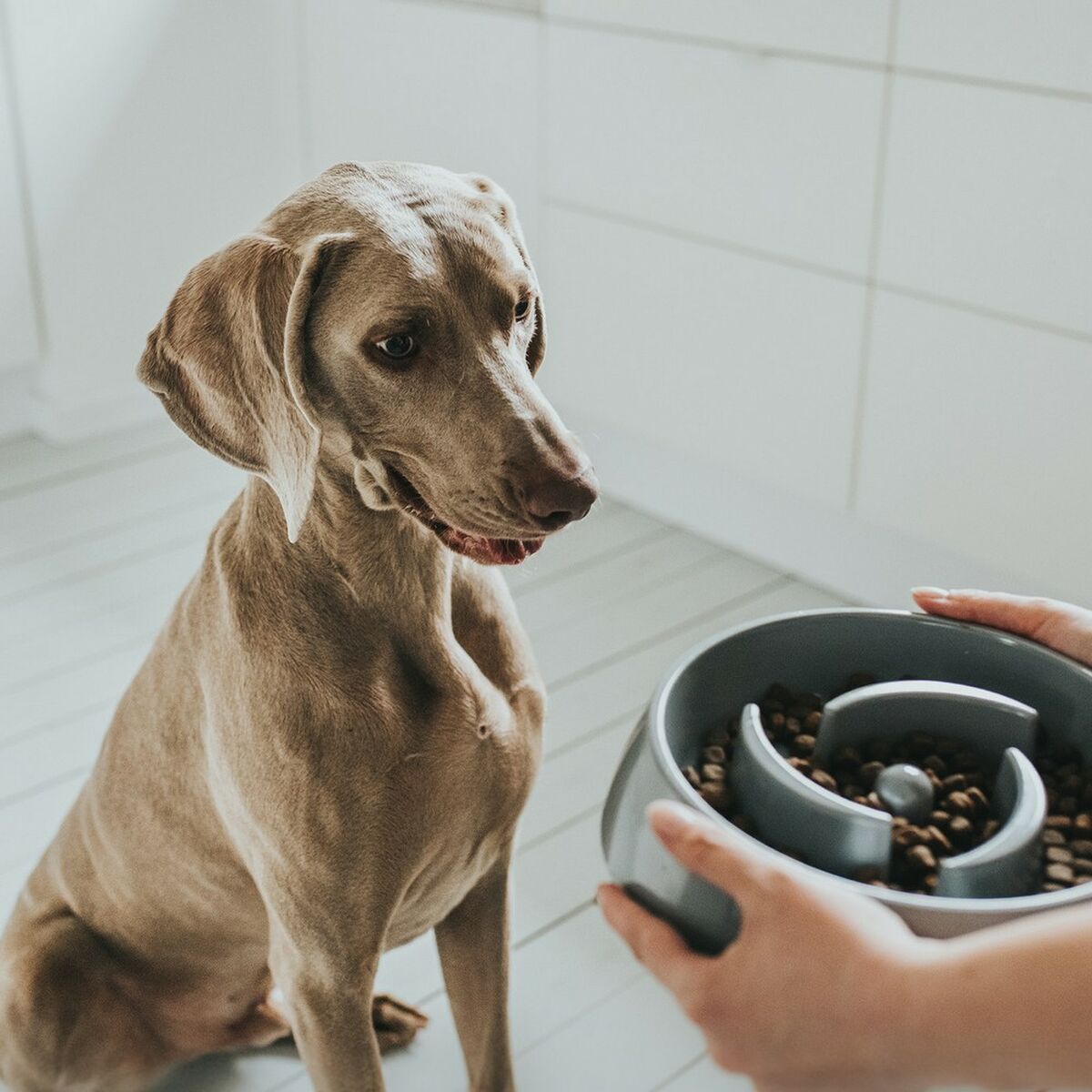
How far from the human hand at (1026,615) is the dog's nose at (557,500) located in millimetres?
308

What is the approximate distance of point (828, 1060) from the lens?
765 mm

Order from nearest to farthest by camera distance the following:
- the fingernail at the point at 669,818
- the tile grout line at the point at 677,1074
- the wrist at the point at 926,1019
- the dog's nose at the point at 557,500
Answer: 1. the wrist at the point at 926,1019
2. the fingernail at the point at 669,818
3. the dog's nose at the point at 557,500
4. the tile grout line at the point at 677,1074

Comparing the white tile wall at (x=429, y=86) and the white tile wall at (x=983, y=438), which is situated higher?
the white tile wall at (x=429, y=86)

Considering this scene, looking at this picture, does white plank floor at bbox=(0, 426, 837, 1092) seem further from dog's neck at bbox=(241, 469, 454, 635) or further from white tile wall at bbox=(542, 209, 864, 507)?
dog's neck at bbox=(241, 469, 454, 635)

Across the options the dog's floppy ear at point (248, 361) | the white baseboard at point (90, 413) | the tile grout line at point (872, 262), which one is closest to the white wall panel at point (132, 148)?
the white baseboard at point (90, 413)

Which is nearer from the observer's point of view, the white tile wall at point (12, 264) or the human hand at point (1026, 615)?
the human hand at point (1026, 615)

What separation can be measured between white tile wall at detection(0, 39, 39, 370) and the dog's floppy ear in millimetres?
2100

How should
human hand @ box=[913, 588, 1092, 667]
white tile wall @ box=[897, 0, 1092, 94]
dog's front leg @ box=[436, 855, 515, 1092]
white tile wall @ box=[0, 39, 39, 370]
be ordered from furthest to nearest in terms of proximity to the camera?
white tile wall @ box=[0, 39, 39, 370]
white tile wall @ box=[897, 0, 1092, 94]
dog's front leg @ box=[436, 855, 515, 1092]
human hand @ box=[913, 588, 1092, 667]

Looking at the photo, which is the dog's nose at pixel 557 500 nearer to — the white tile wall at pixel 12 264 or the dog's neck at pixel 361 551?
the dog's neck at pixel 361 551

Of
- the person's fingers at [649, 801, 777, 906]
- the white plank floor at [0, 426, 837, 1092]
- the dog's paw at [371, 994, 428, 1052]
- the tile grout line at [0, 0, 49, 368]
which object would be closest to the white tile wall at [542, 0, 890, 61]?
the white plank floor at [0, 426, 837, 1092]

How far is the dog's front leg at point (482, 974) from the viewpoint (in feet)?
4.36

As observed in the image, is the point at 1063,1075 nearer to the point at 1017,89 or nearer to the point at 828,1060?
the point at 828,1060

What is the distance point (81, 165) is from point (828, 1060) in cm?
266

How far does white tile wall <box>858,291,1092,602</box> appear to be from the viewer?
2.07 m
